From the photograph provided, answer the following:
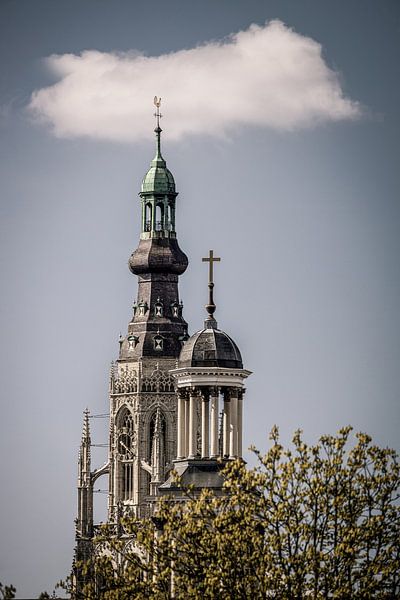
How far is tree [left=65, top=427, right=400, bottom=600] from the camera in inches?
4230

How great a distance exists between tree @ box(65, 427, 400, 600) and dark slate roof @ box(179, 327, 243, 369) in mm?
17545

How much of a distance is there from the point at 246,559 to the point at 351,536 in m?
4.15

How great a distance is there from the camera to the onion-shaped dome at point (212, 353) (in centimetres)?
12900

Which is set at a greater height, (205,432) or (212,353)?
(212,353)

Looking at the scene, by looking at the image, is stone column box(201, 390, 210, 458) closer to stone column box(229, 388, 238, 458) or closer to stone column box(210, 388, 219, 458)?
stone column box(210, 388, 219, 458)

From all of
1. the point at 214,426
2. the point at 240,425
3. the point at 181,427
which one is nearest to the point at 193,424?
the point at 181,427

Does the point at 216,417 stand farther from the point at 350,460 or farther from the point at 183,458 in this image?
the point at 350,460

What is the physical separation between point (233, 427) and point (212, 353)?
3.44 metres

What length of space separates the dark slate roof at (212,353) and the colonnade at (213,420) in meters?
1.08

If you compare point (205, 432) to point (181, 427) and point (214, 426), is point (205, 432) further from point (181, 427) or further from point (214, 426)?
point (181, 427)

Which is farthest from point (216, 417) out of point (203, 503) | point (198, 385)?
point (203, 503)

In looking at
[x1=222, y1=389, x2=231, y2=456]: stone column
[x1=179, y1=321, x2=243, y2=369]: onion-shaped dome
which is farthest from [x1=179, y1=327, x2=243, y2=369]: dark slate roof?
[x1=222, y1=389, x2=231, y2=456]: stone column

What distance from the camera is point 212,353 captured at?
424ft

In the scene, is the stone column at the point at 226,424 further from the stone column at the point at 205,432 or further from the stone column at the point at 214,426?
the stone column at the point at 205,432
